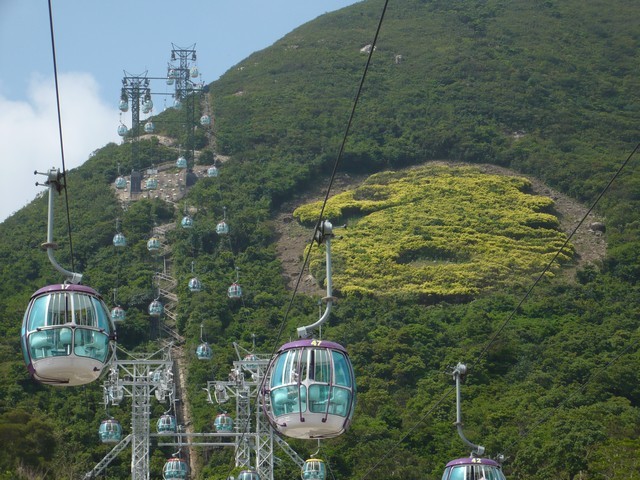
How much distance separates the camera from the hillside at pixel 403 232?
178ft

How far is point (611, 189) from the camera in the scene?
89.0 metres

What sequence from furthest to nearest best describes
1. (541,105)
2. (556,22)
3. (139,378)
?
(556,22) → (541,105) → (139,378)

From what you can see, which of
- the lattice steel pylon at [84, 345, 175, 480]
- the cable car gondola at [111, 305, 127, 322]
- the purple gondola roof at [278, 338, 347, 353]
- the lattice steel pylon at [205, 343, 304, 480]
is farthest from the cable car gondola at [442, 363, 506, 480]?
the cable car gondola at [111, 305, 127, 322]

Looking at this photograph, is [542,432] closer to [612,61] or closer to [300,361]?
[300,361]

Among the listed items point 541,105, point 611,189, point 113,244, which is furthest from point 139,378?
point 541,105

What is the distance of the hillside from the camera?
54312 millimetres

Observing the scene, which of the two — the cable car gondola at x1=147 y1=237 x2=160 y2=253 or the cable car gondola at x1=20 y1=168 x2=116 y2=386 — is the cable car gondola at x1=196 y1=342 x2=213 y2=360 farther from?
the cable car gondola at x1=20 y1=168 x2=116 y2=386

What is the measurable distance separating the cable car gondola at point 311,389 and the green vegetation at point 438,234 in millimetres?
49852

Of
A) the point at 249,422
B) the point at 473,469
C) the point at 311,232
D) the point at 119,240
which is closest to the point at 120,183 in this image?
the point at 119,240

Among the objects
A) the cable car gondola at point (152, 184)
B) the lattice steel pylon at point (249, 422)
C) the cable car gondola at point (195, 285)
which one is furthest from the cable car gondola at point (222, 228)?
the lattice steel pylon at point (249, 422)

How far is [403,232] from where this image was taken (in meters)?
83.6

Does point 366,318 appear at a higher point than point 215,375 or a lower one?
higher

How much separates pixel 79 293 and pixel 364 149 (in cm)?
7314

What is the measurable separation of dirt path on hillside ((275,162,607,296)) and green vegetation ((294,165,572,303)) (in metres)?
0.89
